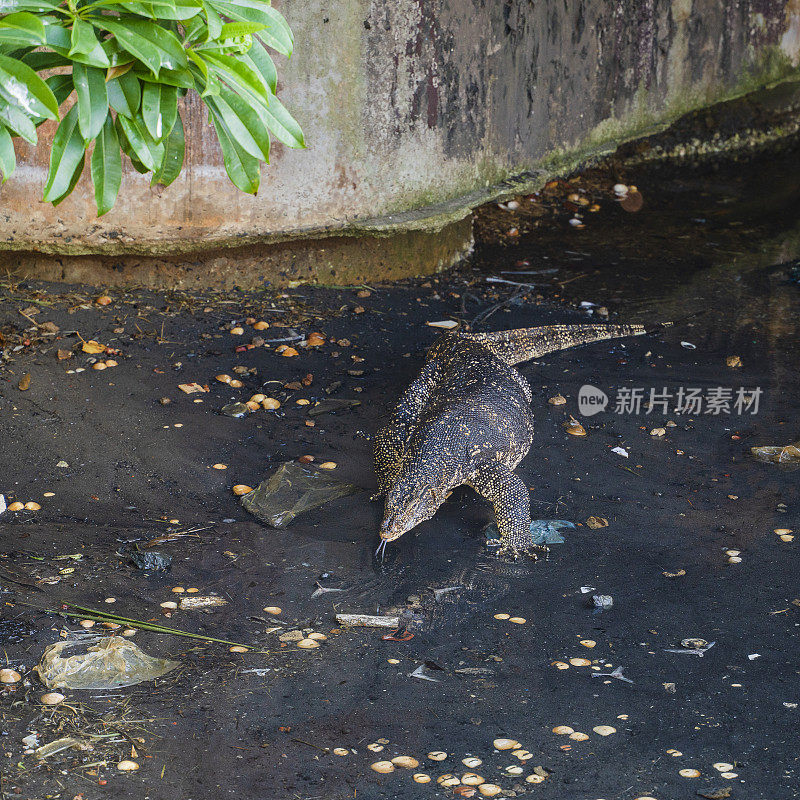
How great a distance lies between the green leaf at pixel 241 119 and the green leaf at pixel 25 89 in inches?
16.5

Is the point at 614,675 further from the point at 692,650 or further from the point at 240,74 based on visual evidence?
the point at 240,74

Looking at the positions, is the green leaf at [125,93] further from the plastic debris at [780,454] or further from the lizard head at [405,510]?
the plastic debris at [780,454]

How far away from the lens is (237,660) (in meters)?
3.42

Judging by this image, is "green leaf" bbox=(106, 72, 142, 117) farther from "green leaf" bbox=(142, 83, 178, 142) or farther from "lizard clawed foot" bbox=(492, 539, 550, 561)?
"lizard clawed foot" bbox=(492, 539, 550, 561)

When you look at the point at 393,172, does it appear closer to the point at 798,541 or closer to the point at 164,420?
the point at 164,420

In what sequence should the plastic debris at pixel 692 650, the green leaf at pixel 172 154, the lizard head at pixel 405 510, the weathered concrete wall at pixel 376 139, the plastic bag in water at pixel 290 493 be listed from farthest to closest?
the weathered concrete wall at pixel 376 139, the plastic bag in water at pixel 290 493, the lizard head at pixel 405 510, the plastic debris at pixel 692 650, the green leaf at pixel 172 154

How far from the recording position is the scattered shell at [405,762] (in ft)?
9.75

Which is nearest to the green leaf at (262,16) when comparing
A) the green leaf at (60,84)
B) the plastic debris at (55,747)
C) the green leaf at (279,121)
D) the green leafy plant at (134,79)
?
the green leafy plant at (134,79)

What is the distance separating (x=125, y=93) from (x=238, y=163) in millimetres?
368

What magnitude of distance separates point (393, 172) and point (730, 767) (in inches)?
188

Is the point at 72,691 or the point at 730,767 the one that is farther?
the point at 72,691

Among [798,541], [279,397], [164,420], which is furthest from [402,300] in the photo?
[798,541]

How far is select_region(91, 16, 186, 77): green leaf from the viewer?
7.21 ft

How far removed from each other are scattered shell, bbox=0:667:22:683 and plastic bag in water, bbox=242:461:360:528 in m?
1.35
